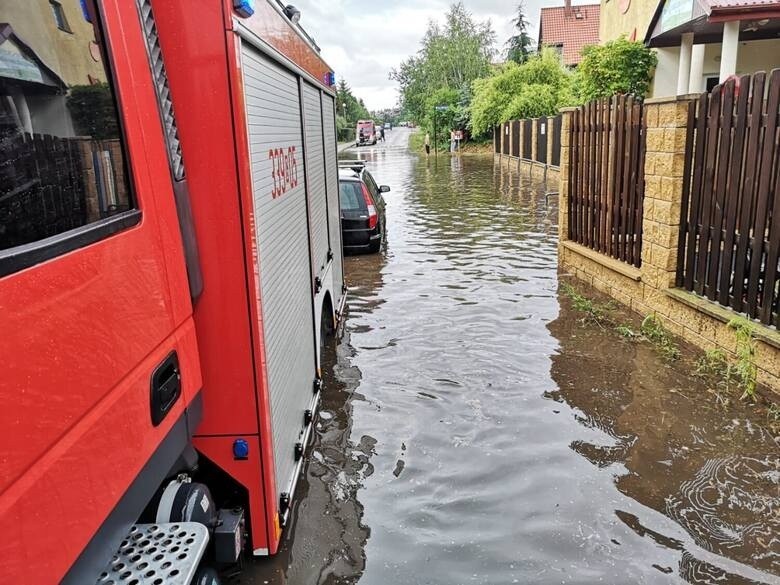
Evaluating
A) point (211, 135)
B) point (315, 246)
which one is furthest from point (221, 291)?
point (315, 246)

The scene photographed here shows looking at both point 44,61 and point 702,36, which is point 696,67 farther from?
point 44,61

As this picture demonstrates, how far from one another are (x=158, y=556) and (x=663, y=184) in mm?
5862

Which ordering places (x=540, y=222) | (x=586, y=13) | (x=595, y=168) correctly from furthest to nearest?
(x=586, y=13) < (x=540, y=222) < (x=595, y=168)

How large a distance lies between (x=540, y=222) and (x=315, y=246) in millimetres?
10102

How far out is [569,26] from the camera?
52594mm

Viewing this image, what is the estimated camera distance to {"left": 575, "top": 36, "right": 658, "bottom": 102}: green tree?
20922 millimetres

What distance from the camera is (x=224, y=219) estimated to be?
2607mm

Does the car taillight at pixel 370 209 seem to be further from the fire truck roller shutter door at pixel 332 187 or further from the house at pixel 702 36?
the house at pixel 702 36

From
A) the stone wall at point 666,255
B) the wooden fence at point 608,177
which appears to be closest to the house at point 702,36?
the wooden fence at point 608,177

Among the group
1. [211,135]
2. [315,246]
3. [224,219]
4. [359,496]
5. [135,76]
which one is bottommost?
[359,496]

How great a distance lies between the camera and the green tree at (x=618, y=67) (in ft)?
68.6

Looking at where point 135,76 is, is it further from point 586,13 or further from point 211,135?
point 586,13

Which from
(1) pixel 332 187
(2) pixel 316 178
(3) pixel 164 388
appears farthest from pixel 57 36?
(1) pixel 332 187

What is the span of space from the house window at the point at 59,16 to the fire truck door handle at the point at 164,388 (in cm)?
102
